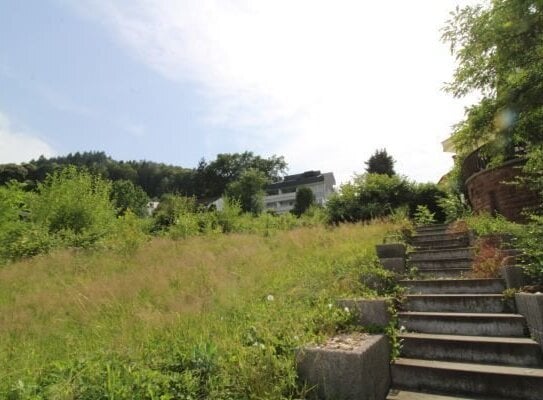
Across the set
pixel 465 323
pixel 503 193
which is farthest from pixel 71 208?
pixel 503 193

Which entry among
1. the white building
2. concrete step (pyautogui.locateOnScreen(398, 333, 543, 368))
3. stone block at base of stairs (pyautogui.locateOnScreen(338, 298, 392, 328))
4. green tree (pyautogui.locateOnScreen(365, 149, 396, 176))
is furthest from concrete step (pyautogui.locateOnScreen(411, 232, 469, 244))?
the white building

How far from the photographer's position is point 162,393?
3086 millimetres

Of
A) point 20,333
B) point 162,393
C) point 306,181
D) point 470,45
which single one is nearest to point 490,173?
point 470,45

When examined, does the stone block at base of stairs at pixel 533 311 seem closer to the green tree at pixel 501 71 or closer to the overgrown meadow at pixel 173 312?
the overgrown meadow at pixel 173 312

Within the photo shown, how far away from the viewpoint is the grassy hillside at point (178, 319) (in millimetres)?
3277

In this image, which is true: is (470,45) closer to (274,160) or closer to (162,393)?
(162,393)

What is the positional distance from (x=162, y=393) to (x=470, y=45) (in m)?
8.85

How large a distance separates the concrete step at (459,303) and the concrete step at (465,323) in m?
0.25

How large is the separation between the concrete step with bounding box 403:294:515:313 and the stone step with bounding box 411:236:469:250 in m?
3.12

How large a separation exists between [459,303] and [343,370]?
260 centimetres

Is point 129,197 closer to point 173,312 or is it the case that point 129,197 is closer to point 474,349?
point 173,312

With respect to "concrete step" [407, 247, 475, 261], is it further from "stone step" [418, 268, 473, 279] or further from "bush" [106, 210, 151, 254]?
"bush" [106, 210, 151, 254]

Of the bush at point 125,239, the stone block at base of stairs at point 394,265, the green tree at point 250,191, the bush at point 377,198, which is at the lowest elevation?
the stone block at base of stairs at point 394,265

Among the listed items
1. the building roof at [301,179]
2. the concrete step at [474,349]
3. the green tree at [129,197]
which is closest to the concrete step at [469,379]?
the concrete step at [474,349]
